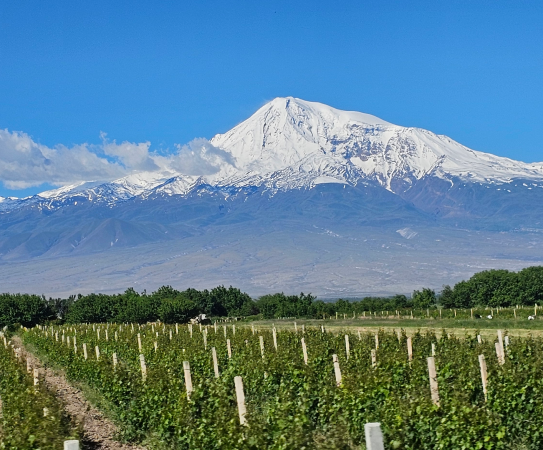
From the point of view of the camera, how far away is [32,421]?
44.1 ft

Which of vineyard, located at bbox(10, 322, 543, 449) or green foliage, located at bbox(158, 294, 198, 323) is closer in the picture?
vineyard, located at bbox(10, 322, 543, 449)

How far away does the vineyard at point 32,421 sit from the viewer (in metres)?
12.2

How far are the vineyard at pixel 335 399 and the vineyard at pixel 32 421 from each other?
2019 mm

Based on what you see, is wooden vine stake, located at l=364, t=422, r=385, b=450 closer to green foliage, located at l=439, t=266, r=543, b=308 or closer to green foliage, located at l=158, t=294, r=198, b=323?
green foliage, located at l=158, t=294, r=198, b=323

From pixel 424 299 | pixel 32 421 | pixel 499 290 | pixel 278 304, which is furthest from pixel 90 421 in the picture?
pixel 499 290

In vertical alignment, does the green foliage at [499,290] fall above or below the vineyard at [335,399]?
above

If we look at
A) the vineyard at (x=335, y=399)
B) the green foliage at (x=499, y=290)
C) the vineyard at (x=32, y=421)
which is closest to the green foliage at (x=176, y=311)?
the green foliage at (x=499, y=290)

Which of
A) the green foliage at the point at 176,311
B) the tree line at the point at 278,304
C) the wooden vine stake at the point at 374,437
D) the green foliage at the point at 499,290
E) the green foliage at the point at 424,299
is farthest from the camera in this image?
the green foliage at the point at 424,299

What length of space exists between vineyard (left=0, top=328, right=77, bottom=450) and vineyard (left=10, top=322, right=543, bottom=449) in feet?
6.62

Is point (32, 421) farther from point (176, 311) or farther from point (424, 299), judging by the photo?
point (424, 299)

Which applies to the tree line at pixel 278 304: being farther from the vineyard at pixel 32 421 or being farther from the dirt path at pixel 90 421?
the vineyard at pixel 32 421

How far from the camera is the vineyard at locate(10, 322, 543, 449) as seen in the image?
39.9ft

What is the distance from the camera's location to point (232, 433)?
40.0ft

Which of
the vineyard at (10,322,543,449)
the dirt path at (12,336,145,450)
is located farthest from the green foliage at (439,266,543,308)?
the dirt path at (12,336,145,450)
